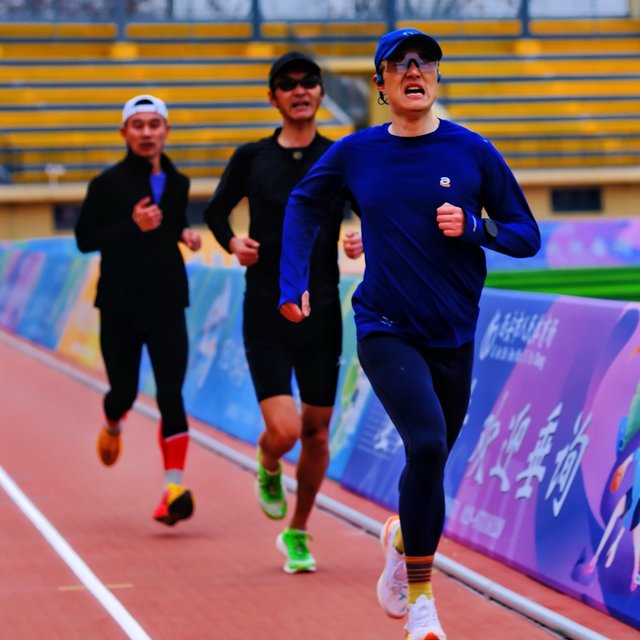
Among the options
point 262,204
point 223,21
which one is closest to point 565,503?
point 262,204

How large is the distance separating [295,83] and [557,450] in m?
2.01

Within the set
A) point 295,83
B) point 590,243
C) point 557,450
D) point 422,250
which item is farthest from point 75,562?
point 590,243

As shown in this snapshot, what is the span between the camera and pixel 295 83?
24.5 feet

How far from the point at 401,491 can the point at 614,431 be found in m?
1.54

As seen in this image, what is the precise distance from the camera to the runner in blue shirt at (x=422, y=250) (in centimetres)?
547

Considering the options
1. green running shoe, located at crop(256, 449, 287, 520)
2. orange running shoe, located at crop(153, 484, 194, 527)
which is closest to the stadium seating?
orange running shoe, located at crop(153, 484, 194, 527)

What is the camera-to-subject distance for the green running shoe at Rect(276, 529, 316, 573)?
24.7 feet

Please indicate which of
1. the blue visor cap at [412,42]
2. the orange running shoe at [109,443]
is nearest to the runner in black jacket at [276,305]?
the blue visor cap at [412,42]

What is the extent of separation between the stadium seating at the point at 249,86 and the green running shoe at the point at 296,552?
29.9 metres

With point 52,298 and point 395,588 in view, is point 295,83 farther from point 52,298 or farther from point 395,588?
point 52,298

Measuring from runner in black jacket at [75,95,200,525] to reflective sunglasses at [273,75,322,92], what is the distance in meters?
1.39

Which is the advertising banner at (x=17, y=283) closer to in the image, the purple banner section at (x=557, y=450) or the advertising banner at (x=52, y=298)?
the advertising banner at (x=52, y=298)

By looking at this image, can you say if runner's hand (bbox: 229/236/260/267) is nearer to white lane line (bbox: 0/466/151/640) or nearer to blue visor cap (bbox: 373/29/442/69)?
white lane line (bbox: 0/466/151/640)

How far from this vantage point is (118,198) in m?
8.94
